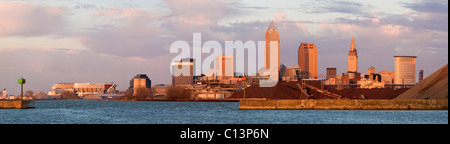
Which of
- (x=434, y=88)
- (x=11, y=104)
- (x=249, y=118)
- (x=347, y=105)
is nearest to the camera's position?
(x=249, y=118)

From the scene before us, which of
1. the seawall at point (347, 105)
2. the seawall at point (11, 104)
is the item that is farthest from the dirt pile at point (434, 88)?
the seawall at point (11, 104)

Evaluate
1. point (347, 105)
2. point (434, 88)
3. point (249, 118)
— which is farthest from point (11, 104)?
point (434, 88)

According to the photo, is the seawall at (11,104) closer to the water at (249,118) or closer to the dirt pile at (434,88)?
the water at (249,118)

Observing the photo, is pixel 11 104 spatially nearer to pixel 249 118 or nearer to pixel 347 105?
pixel 249 118

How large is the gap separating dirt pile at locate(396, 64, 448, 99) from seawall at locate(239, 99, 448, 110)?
1208cm

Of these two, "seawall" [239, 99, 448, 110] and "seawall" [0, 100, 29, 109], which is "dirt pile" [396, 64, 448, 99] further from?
"seawall" [0, 100, 29, 109]

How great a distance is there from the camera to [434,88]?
10481cm

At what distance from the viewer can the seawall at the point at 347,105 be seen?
8662cm

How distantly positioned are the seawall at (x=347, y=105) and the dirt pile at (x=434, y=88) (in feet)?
39.6

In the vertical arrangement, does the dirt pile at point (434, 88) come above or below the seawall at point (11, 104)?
above

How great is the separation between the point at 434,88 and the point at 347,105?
25.3 meters
